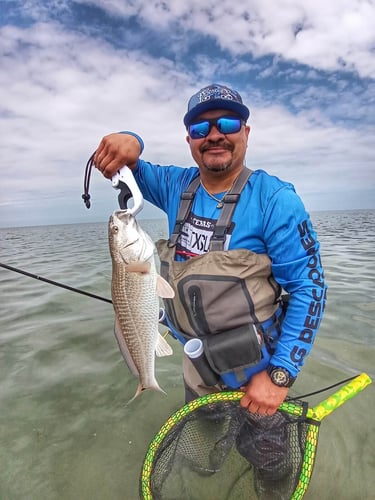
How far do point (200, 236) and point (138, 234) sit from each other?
19.5 inches

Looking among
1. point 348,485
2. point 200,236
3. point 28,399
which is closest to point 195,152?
point 200,236

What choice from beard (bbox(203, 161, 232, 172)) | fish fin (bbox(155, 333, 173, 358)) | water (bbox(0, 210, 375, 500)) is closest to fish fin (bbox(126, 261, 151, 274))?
fish fin (bbox(155, 333, 173, 358))

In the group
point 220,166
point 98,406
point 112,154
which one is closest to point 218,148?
point 220,166

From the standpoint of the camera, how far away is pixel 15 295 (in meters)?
8.48

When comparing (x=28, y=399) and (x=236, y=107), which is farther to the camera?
(x=28, y=399)

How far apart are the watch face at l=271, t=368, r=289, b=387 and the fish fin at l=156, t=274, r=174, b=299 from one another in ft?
2.86

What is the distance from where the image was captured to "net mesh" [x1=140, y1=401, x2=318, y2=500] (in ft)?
7.31

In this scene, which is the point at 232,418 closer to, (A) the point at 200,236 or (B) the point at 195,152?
(A) the point at 200,236

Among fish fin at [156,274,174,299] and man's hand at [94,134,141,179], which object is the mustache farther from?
fish fin at [156,274,174,299]

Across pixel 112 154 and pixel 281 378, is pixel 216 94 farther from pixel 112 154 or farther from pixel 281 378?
pixel 281 378

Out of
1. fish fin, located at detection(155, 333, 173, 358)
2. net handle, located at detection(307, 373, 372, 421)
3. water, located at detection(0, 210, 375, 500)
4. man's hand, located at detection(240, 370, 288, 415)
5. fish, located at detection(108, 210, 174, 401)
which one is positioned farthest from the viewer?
water, located at detection(0, 210, 375, 500)

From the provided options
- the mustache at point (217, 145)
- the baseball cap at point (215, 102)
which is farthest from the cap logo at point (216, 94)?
the mustache at point (217, 145)

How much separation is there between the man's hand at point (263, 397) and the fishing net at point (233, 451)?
0.05 metres

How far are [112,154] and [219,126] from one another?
83 centimetres
